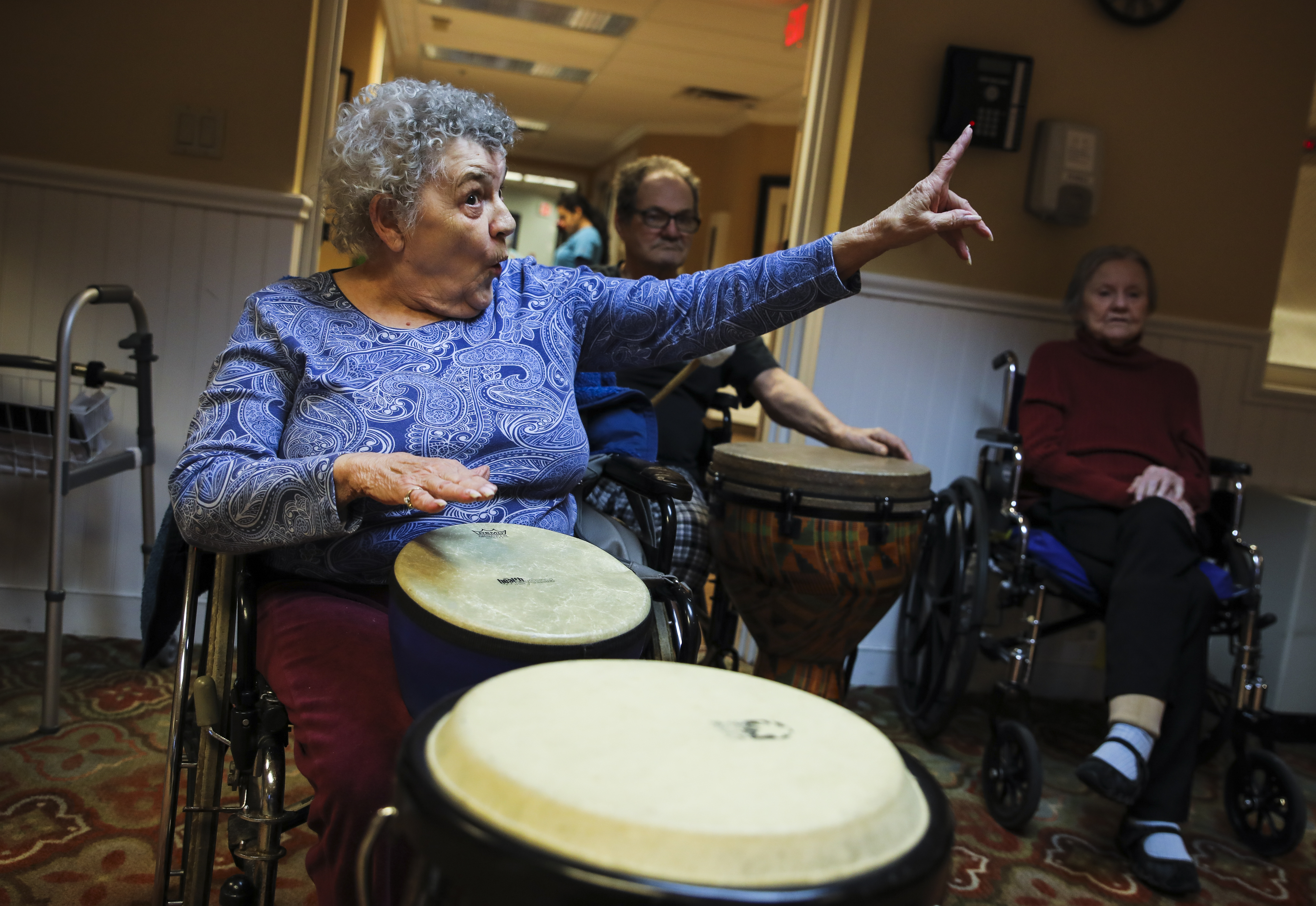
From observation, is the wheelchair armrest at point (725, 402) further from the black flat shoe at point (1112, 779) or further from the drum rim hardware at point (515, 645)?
the drum rim hardware at point (515, 645)

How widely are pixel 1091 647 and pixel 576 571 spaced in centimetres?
247

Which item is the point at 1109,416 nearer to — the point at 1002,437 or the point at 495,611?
A: the point at 1002,437

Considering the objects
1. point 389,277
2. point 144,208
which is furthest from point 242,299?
point 389,277

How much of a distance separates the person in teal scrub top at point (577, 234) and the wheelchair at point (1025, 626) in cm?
499

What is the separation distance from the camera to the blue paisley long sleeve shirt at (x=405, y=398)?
3.83 ft

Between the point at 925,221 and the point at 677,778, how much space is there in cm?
90

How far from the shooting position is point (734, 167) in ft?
29.8

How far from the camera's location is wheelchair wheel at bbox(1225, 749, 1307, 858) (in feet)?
6.60

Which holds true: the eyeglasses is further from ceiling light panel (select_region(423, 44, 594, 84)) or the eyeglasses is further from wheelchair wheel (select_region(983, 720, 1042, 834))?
ceiling light panel (select_region(423, 44, 594, 84))

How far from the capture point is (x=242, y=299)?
8.36 feet

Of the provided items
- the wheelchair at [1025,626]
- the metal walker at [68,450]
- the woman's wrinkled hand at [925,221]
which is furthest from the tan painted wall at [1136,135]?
the metal walker at [68,450]

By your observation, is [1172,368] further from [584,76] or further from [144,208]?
[584,76]

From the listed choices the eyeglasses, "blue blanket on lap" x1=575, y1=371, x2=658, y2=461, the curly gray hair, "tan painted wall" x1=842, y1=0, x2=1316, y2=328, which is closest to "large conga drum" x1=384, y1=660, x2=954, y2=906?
the curly gray hair

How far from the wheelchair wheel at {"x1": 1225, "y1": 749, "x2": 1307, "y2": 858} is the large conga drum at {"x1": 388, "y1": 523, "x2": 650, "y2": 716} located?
1.67 m
